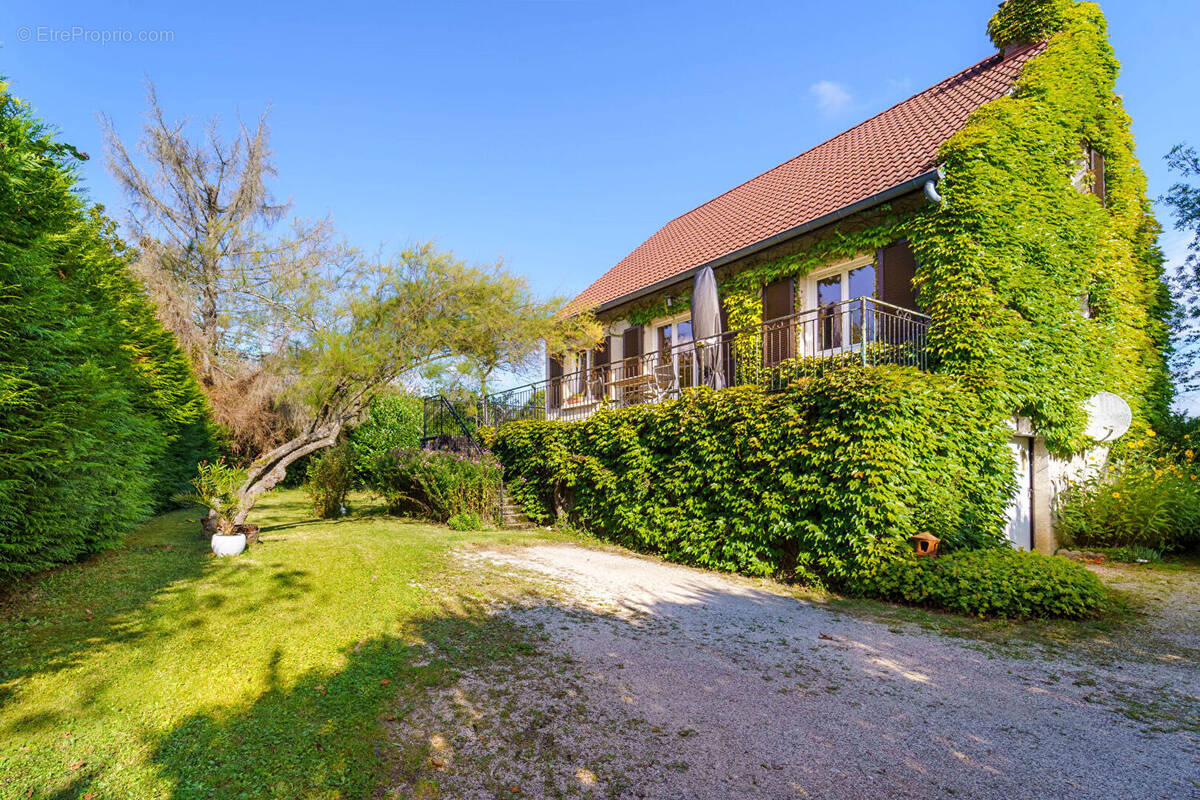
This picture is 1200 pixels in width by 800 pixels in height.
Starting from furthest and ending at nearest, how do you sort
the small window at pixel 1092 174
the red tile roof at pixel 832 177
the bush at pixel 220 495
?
the small window at pixel 1092 174 → the red tile roof at pixel 832 177 → the bush at pixel 220 495

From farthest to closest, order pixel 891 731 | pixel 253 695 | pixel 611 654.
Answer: pixel 611 654 < pixel 253 695 < pixel 891 731

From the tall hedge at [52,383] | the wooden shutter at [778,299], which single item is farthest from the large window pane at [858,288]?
the tall hedge at [52,383]

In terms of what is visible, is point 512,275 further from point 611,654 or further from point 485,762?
point 485,762

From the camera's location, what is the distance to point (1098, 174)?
11445 mm

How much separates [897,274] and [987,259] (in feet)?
4.32

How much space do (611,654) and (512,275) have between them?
9799 millimetres

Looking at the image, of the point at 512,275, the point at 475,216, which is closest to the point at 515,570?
the point at 512,275

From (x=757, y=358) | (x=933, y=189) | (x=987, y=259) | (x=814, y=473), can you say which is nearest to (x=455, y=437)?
(x=757, y=358)

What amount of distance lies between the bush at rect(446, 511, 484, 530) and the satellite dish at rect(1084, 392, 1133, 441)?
11.1m

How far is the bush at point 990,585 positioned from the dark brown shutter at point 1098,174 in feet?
29.2

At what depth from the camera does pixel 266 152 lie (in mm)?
23172

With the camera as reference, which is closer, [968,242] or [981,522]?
[981,522]

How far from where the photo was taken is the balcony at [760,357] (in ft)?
28.6

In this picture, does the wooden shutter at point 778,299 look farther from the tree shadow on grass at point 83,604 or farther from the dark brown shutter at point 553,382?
the tree shadow on grass at point 83,604
